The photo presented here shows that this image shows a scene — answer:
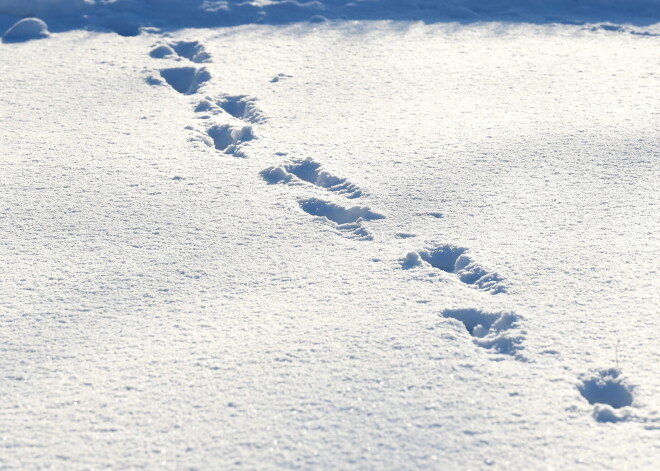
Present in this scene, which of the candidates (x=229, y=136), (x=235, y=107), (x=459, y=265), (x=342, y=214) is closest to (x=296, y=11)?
(x=235, y=107)

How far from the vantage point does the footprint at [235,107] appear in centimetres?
330

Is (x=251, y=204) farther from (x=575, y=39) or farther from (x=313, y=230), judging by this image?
(x=575, y=39)

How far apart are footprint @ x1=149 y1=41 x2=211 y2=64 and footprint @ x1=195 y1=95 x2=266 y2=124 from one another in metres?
0.46

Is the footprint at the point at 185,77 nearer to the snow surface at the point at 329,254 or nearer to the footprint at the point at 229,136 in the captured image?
the snow surface at the point at 329,254

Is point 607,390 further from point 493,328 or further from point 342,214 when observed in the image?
point 342,214

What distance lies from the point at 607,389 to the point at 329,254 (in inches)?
34.7

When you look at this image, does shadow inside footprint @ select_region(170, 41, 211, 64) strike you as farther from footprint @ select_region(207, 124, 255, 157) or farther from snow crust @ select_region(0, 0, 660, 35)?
footprint @ select_region(207, 124, 255, 157)

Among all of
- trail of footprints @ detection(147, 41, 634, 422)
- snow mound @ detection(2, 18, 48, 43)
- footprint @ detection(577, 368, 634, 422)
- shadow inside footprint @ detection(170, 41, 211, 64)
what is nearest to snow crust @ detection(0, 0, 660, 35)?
snow mound @ detection(2, 18, 48, 43)

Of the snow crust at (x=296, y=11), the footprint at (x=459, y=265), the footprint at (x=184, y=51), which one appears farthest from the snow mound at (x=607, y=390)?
the snow crust at (x=296, y=11)

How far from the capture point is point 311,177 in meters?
2.86

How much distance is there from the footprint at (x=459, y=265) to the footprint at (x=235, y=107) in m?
1.19

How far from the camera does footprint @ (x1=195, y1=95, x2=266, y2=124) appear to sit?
3.30 m

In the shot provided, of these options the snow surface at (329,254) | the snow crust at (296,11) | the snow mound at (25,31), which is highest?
the snow crust at (296,11)

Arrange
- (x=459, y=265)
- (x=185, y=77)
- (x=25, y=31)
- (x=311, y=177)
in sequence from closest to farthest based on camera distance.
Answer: (x=459, y=265)
(x=311, y=177)
(x=185, y=77)
(x=25, y=31)
